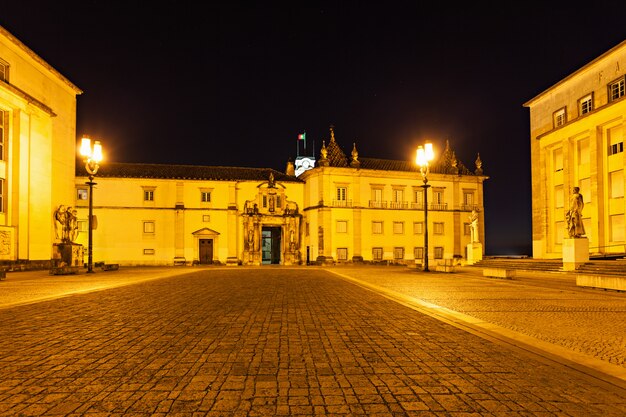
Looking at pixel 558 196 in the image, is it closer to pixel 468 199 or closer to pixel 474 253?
pixel 474 253

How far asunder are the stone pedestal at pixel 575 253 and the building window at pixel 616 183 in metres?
8.35

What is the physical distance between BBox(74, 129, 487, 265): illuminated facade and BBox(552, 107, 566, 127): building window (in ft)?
56.9

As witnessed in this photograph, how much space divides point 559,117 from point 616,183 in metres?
7.78

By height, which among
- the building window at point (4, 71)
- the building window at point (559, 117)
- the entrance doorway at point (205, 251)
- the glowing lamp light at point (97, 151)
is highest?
the building window at point (4, 71)

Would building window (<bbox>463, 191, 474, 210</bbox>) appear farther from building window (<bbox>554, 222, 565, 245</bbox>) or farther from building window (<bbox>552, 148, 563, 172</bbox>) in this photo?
building window (<bbox>554, 222, 565, 245</bbox>)

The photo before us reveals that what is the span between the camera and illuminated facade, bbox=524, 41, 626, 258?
28.5m

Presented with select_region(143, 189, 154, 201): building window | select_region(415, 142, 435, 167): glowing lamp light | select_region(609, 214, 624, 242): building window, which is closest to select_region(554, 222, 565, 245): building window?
select_region(609, 214, 624, 242): building window

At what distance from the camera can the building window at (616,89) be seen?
28.1m

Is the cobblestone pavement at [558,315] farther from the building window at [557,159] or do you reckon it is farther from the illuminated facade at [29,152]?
the illuminated facade at [29,152]

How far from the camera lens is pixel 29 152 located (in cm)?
2894

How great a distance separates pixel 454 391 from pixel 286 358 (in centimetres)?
216

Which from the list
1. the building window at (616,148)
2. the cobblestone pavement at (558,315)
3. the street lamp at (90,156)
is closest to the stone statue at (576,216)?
the cobblestone pavement at (558,315)

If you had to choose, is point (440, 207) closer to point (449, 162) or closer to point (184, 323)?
point (449, 162)

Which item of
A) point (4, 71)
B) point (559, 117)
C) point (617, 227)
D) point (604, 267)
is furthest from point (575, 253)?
point (4, 71)
